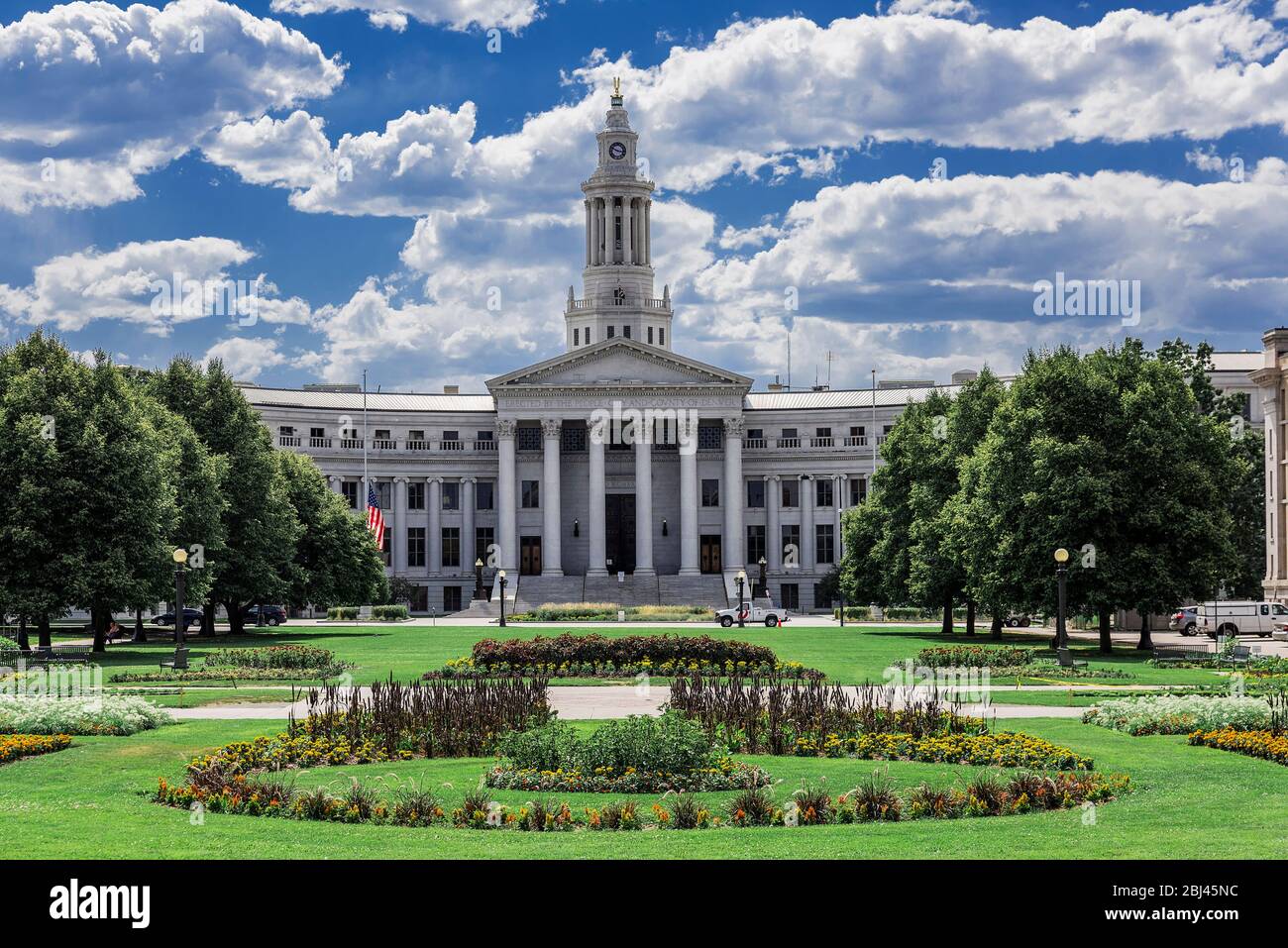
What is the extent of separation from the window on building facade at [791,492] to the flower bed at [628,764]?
109258 mm

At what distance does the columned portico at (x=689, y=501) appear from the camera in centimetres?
12325

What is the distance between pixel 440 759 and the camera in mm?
25891

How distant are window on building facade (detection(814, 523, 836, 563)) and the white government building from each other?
0.12 m

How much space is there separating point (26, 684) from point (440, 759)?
51.9 ft

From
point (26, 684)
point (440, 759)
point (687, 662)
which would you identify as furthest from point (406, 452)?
point (440, 759)

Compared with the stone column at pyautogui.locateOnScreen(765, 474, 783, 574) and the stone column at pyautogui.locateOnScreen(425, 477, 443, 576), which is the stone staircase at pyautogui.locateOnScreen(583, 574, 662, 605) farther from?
the stone column at pyautogui.locateOnScreen(425, 477, 443, 576)

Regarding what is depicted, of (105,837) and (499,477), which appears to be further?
(499,477)

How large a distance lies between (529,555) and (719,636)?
58.9 m

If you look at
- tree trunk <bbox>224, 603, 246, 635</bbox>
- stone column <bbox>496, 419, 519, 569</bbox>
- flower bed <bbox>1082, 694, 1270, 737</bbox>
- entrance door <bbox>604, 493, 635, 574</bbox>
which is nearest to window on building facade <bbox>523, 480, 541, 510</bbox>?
stone column <bbox>496, 419, 519, 569</bbox>

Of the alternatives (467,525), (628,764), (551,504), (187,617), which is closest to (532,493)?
(467,525)

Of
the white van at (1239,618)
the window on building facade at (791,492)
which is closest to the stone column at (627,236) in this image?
the window on building facade at (791,492)

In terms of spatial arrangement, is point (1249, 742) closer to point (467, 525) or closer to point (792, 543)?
point (792, 543)

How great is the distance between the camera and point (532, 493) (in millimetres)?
129875
